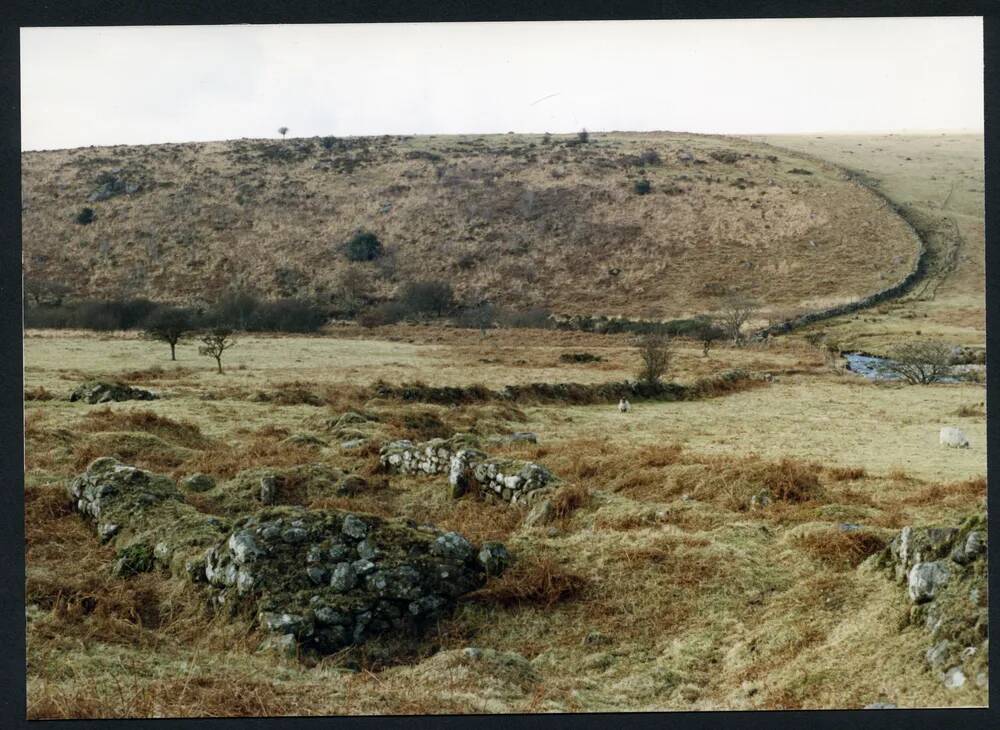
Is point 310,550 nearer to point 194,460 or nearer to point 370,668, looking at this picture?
point 370,668

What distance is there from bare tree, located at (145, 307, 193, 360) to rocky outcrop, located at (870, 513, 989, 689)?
2554 centimetres

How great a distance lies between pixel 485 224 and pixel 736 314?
23134mm

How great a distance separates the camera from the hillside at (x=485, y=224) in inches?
1772

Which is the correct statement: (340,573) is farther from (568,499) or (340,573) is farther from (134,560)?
(568,499)

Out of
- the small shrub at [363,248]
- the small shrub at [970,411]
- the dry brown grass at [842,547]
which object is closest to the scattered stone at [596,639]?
the dry brown grass at [842,547]

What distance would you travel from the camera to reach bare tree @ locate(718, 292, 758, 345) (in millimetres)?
35494

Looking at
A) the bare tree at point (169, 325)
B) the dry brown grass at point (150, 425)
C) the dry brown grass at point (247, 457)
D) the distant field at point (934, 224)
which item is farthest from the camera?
the distant field at point (934, 224)

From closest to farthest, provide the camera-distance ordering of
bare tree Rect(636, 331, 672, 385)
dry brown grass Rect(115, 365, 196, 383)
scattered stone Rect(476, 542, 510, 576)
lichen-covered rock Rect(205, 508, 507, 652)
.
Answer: lichen-covered rock Rect(205, 508, 507, 652), scattered stone Rect(476, 542, 510, 576), dry brown grass Rect(115, 365, 196, 383), bare tree Rect(636, 331, 672, 385)

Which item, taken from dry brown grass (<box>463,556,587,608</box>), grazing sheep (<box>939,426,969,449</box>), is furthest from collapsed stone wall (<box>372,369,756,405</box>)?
dry brown grass (<box>463,556,587,608</box>)

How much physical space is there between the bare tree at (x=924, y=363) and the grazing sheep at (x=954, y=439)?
9912mm

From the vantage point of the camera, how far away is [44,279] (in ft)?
145

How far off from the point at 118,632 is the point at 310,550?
217cm

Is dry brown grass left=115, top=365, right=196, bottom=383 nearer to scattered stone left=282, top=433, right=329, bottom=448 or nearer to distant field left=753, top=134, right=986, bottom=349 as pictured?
scattered stone left=282, top=433, right=329, bottom=448

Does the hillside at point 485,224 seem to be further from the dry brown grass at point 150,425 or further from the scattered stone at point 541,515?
the scattered stone at point 541,515
